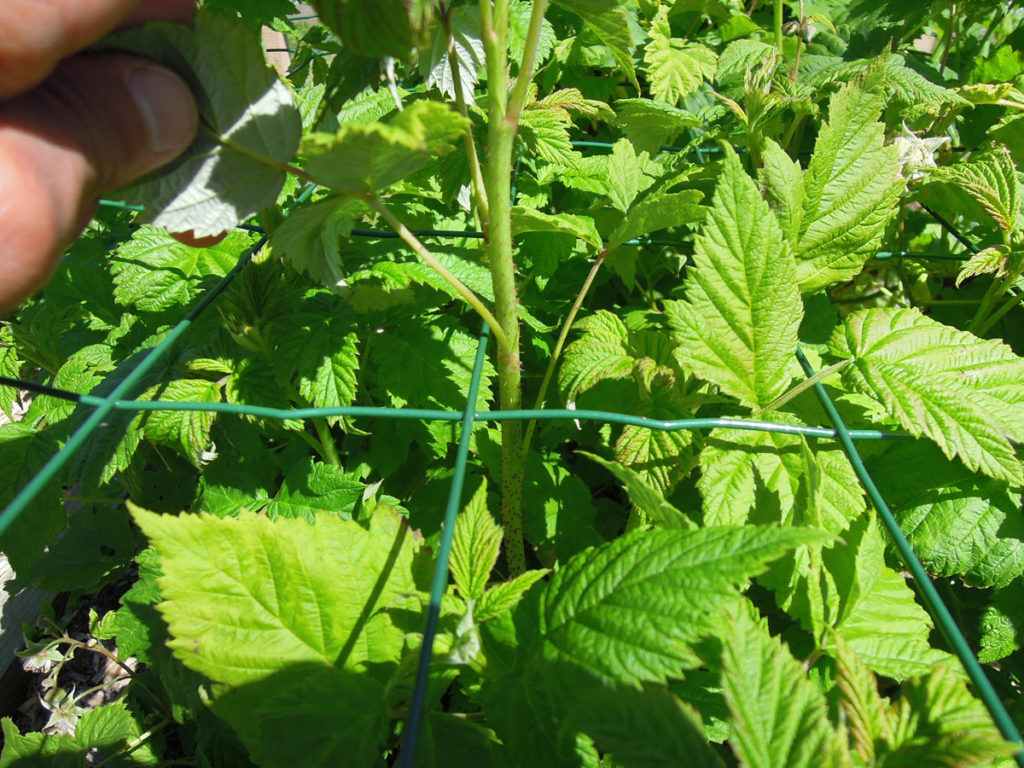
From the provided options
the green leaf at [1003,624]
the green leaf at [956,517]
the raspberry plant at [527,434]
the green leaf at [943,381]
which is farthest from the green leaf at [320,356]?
the green leaf at [1003,624]

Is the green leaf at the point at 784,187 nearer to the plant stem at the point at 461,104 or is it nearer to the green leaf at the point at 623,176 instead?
the green leaf at the point at 623,176

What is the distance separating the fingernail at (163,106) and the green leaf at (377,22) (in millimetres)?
285

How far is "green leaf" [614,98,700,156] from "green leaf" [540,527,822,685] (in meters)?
1.17

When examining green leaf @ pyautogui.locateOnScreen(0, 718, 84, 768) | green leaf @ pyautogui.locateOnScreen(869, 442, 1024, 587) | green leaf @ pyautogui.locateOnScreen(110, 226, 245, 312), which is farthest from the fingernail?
Result: green leaf @ pyautogui.locateOnScreen(0, 718, 84, 768)

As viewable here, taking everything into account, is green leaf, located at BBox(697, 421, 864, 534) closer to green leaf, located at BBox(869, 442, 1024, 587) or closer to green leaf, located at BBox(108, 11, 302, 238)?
green leaf, located at BBox(869, 442, 1024, 587)

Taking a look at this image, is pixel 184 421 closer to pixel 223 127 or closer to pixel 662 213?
pixel 223 127

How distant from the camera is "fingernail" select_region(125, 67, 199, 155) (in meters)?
0.86

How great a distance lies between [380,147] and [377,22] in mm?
131

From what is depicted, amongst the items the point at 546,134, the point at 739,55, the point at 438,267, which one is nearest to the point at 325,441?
the point at 438,267

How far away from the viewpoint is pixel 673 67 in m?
2.00

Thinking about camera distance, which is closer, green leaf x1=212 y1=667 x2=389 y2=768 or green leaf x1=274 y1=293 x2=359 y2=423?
green leaf x1=212 y1=667 x2=389 y2=768

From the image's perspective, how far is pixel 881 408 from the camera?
3.77ft

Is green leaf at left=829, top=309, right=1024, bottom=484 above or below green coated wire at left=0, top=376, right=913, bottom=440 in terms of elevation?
above

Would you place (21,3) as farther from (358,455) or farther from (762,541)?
(762,541)
